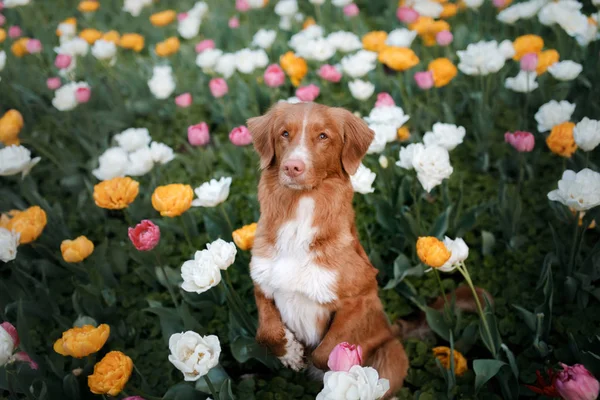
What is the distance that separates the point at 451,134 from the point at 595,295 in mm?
1187

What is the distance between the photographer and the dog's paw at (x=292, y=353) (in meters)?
2.37

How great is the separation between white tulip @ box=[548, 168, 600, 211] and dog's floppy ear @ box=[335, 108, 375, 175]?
0.94 m

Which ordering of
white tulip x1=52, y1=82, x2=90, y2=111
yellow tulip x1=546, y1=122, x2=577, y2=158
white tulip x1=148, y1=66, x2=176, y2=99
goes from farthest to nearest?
white tulip x1=148, y1=66, x2=176, y2=99 < white tulip x1=52, y1=82, x2=90, y2=111 < yellow tulip x1=546, y1=122, x2=577, y2=158

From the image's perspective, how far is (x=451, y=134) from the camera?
2.84m

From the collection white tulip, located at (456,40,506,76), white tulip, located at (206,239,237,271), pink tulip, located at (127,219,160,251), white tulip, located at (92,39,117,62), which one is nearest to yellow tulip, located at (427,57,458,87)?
white tulip, located at (456,40,506,76)

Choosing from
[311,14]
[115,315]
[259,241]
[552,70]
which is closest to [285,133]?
[259,241]

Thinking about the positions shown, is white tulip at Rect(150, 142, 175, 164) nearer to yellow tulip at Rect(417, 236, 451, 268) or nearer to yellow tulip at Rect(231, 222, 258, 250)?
yellow tulip at Rect(231, 222, 258, 250)

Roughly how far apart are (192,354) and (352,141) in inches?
46.7

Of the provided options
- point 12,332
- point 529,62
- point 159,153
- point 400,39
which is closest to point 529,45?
point 529,62

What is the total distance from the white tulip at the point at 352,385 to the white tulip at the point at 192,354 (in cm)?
48

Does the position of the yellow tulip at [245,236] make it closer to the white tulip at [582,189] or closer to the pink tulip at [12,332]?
the pink tulip at [12,332]

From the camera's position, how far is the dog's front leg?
233cm

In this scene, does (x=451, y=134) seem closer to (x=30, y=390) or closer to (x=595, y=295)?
(x=595, y=295)

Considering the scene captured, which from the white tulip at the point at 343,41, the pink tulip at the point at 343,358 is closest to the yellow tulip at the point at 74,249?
the pink tulip at the point at 343,358
